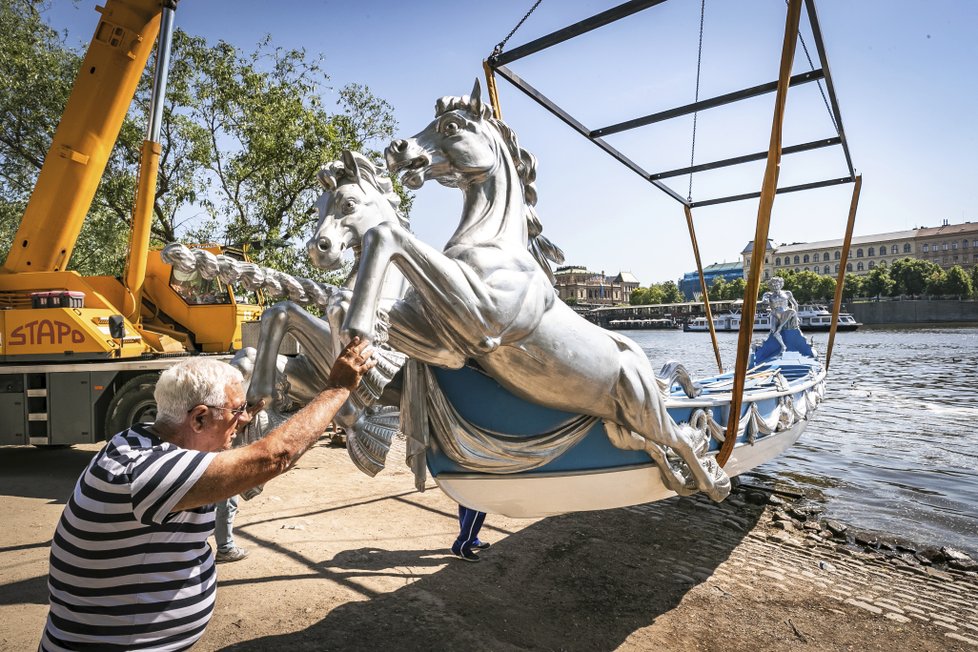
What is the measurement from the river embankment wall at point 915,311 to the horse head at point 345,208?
69.7 m

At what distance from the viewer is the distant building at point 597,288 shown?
96931 mm

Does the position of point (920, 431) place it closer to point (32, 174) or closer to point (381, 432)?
point (381, 432)

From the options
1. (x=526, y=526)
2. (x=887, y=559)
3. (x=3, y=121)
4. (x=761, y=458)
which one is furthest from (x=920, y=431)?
(x=3, y=121)

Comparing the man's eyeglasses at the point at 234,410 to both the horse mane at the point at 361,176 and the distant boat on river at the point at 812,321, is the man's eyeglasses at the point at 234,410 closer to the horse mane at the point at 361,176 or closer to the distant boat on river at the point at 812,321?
the horse mane at the point at 361,176

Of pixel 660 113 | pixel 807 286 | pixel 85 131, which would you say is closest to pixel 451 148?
pixel 660 113

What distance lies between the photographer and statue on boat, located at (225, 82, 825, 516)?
7.63 feet

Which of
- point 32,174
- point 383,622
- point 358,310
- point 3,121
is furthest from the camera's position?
point 32,174

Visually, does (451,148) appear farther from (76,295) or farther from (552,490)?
(76,295)

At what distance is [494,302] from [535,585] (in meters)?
2.78

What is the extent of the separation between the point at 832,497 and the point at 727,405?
4867 millimetres

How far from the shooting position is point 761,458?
16.1ft

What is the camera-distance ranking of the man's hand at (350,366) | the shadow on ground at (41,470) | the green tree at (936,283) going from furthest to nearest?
the green tree at (936,283), the shadow on ground at (41,470), the man's hand at (350,366)

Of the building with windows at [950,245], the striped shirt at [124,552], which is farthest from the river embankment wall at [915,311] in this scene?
the striped shirt at [124,552]

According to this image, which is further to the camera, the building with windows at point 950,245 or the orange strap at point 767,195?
the building with windows at point 950,245
